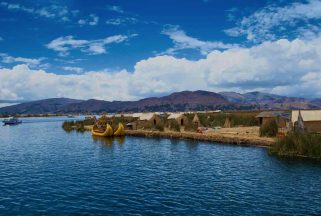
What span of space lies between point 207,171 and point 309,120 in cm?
3075

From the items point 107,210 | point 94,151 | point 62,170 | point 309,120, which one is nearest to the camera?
point 107,210

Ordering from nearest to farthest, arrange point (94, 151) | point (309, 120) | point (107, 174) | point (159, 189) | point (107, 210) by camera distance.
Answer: point (107, 210)
point (159, 189)
point (107, 174)
point (94, 151)
point (309, 120)

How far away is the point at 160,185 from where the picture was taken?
2577 centimetres

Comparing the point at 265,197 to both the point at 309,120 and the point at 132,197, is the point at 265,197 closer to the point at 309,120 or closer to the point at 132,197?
the point at 132,197

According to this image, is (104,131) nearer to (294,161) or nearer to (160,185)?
(294,161)

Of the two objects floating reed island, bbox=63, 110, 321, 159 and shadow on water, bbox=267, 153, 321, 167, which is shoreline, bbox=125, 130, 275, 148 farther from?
shadow on water, bbox=267, 153, 321, 167

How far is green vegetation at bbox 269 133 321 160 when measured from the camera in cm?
3647

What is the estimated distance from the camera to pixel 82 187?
25625 millimetres

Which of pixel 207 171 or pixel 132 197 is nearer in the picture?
pixel 132 197

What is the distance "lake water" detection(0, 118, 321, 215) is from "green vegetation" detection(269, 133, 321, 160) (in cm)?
230

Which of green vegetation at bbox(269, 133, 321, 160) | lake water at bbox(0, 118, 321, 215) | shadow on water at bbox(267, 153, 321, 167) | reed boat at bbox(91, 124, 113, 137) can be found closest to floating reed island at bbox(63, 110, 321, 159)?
green vegetation at bbox(269, 133, 321, 160)

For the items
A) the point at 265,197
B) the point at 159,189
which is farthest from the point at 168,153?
the point at 265,197

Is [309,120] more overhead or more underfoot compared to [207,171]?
more overhead

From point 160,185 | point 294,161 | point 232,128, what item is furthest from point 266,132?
point 160,185
